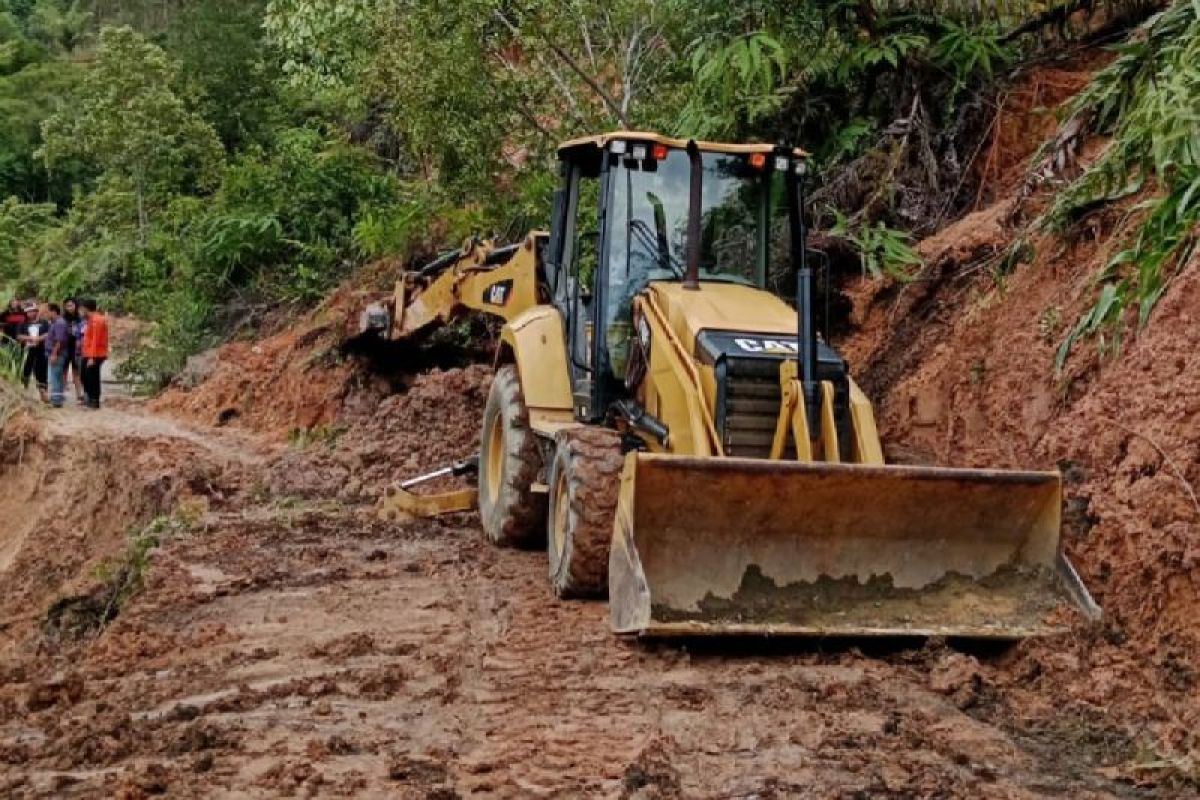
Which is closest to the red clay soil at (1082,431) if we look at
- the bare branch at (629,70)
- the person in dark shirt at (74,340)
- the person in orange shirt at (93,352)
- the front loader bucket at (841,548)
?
the front loader bucket at (841,548)

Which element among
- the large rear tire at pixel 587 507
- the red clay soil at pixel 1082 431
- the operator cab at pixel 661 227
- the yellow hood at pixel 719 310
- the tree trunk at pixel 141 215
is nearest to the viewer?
the red clay soil at pixel 1082 431

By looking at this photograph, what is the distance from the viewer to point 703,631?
6.27m

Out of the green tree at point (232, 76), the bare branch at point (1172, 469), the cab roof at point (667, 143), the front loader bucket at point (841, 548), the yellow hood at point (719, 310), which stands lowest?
the front loader bucket at point (841, 548)

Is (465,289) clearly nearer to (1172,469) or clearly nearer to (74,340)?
(1172,469)

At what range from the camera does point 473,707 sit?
5.84 meters

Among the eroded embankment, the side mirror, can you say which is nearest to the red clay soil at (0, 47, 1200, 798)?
the eroded embankment

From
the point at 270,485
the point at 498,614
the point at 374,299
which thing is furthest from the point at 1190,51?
the point at 374,299

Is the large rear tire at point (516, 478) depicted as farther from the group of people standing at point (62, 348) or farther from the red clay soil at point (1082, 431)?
the group of people standing at point (62, 348)

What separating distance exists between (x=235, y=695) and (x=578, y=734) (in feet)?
5.44

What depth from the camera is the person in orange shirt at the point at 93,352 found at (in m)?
18.0

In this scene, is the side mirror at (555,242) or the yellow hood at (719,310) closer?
the yellow hood at (719,310)

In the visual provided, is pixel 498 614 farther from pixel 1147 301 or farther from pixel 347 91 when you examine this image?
pixel 347 91

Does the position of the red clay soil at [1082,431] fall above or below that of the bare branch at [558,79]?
below

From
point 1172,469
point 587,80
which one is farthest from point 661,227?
point 587,80
